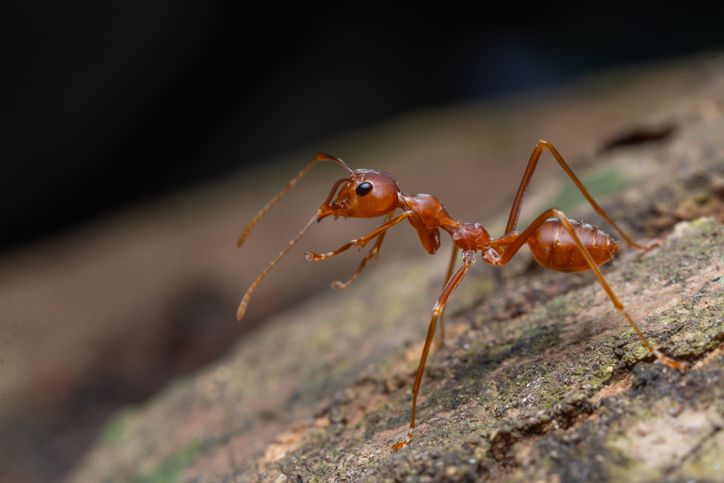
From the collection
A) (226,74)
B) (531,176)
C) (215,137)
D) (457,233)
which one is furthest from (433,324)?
(215,137)

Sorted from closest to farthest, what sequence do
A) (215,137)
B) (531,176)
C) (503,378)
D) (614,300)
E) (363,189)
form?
(614,300) < (503,378) < (363,189) < (531,176) < (215,137)

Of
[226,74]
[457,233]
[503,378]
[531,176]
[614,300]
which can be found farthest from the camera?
[226,74]

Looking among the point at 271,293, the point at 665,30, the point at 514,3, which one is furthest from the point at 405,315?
the point at 665,30

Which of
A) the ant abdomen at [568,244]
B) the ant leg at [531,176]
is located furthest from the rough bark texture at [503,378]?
the ant leg at [531,176]

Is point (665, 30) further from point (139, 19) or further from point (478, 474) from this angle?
point (478, 474)

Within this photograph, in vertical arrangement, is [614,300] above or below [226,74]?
below

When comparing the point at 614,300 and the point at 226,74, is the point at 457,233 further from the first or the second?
the point at 226,74
